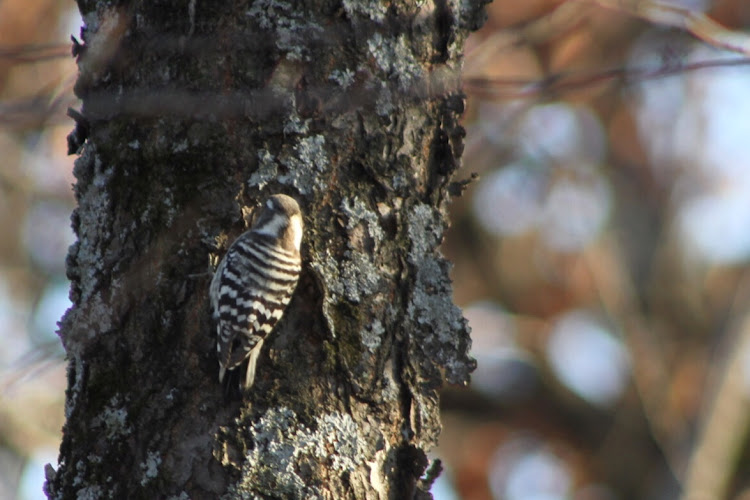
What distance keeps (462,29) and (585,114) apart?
31.0 ft

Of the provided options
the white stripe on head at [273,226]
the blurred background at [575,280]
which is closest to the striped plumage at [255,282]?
the white stripe on head at [273,226]

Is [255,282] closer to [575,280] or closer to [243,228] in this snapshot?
[243,228]

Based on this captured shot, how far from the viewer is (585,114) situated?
42.3 feet

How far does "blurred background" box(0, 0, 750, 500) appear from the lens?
35.2ft

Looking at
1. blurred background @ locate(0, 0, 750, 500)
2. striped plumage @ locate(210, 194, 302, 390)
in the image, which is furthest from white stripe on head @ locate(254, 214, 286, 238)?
blurred background @ locate(0, 0, 750, 500)

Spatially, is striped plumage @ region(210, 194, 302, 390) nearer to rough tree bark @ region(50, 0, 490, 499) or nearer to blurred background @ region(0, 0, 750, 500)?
rough tree bark @ region(50, 0, 490, 499)

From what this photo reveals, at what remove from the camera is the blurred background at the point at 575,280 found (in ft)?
35.2

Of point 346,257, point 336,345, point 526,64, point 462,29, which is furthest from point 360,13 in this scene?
point 526,64

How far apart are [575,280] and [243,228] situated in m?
9.76

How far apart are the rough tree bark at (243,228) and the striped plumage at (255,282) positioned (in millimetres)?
57

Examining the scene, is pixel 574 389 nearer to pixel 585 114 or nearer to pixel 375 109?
pixel 585 114

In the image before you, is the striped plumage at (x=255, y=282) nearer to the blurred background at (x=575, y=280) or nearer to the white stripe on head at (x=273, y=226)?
the white stripe on head at (x=273, y=226)

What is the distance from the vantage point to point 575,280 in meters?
12.7

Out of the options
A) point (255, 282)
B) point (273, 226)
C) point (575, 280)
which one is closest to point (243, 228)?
point (273, 226)
